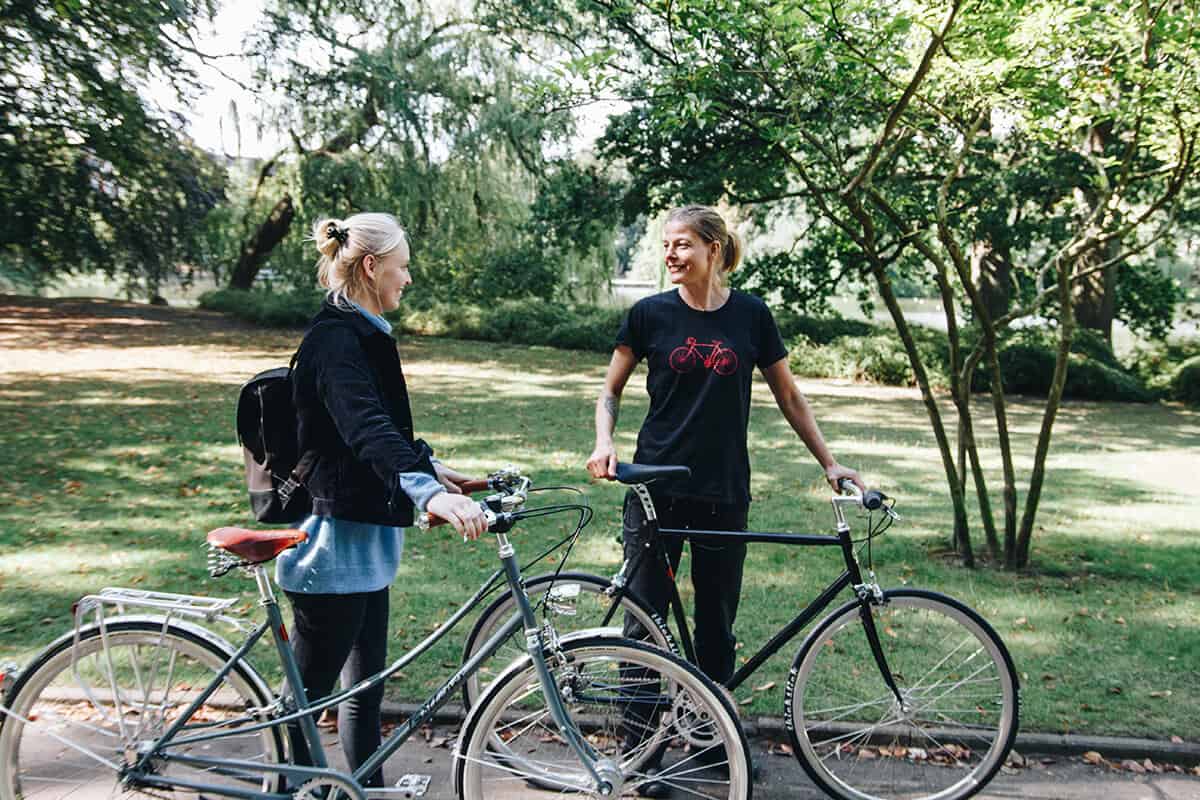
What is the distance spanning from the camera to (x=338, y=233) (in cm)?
276

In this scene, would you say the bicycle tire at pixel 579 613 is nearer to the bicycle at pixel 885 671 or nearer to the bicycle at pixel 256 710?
the bicycle at pixel 885 671

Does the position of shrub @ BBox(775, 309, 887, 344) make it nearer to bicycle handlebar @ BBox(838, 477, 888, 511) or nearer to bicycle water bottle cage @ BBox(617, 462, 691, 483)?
bicycle handlebar @ BBox(838, 477, 888, 511)

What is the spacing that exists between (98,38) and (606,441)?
11035 millimetres

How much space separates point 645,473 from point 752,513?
15.6 feet

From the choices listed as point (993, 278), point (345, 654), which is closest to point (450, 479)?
point (345, 654)

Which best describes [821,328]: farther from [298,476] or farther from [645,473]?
[298,476]

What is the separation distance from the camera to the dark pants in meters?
2.77

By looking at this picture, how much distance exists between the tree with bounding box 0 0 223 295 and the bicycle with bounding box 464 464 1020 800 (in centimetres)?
905

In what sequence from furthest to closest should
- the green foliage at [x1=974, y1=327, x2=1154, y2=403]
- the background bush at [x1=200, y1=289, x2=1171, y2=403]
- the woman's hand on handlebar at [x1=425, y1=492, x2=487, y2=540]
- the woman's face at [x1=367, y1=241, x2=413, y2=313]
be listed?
the background bush at [x1=200, y1=289, x2=1171, y2=403] → the green foliage at [x1=974, y1=327, x2=1154, y2=403] → the woman's face at [x1=367, y1=241, x2=413, y2=313] → the woman's hand on handlebar at [x1=425, y1=492, x2=487, y2=540]

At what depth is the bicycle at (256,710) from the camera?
8.74 feet

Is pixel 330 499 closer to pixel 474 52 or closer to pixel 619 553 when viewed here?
pixel 619 553

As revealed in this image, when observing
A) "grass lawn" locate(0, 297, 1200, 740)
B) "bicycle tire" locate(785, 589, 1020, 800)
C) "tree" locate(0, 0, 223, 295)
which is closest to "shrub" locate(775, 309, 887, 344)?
"grass lawn" locate(0, 297, 1200, 740)

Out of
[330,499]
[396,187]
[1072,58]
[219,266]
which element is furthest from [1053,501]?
[219,266]

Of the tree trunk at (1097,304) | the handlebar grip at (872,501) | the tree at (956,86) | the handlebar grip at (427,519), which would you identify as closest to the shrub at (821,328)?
the tree trunk at (1097,304)
